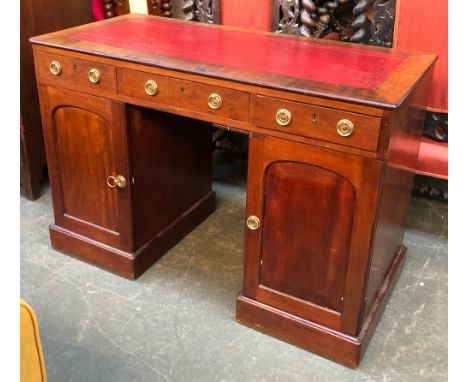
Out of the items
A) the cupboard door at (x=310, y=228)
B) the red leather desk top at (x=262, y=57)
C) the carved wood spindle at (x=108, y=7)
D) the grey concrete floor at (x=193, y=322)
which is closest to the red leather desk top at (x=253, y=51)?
the red leather desk top at (x=262, y=57)

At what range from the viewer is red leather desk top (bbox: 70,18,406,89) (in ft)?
4.79

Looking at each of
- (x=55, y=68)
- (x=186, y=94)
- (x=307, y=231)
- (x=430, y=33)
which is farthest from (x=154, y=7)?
(x=307, y=231)

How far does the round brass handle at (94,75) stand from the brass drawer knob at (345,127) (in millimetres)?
799

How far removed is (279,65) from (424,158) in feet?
2.42

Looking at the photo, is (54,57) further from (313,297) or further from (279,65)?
(313,297)

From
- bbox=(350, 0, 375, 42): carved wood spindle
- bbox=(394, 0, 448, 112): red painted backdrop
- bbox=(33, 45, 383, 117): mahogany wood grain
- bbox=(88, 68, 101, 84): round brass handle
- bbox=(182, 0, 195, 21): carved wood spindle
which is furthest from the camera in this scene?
bbox=(182, 0, 195, 21): carved wood spindle

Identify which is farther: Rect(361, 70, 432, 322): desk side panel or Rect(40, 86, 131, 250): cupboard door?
Rect(40, 86, 131, 250): cupboard door

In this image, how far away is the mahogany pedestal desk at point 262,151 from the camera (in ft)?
4.48

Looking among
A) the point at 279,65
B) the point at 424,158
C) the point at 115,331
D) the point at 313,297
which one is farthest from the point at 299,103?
the point at 115,331

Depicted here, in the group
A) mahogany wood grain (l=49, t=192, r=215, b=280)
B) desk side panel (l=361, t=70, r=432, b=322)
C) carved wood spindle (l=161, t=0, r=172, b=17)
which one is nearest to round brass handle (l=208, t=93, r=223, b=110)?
desk side panel (l=361, t=70, r=432, b=322)

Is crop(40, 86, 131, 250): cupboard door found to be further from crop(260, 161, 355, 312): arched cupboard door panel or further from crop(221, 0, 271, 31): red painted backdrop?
crop(221, 0, 271, 31): red painted backdrop

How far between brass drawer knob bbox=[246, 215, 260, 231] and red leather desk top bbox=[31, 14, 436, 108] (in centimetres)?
40

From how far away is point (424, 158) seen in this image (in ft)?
6.35

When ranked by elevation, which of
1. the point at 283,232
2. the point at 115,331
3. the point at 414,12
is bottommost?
the point at 115,331
